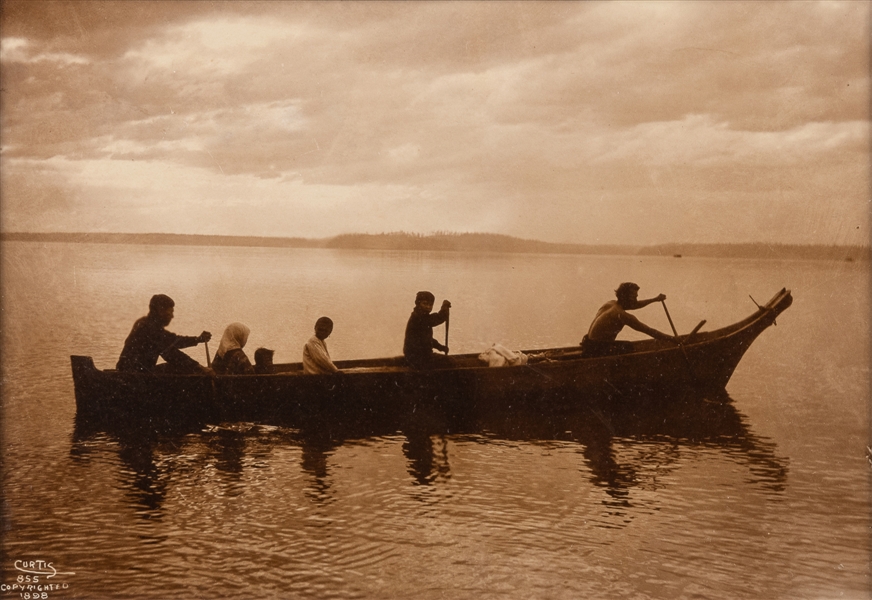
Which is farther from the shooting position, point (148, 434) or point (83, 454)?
point (148, 434)

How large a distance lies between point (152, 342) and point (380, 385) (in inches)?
129

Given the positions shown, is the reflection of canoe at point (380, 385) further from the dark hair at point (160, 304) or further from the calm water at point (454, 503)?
the dark hair at point (160, 304)

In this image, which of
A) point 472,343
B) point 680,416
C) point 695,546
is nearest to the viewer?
point 695,546

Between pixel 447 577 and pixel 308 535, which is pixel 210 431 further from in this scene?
pixel 447 577

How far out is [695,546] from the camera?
7.05m

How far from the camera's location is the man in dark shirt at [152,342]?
10.8 meters

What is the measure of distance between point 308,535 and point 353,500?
1.09m

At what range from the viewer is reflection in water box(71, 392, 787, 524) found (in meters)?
8.91

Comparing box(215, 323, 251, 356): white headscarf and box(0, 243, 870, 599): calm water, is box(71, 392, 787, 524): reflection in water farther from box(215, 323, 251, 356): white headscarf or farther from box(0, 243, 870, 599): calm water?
box(215, 323, 251, 356): white headscarf

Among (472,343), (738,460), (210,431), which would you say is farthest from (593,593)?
(472,343)

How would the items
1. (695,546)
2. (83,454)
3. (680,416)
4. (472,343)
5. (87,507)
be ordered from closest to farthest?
(695,546), (87,507), (83,454), (680,416), (472,343)
